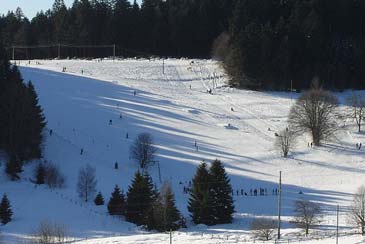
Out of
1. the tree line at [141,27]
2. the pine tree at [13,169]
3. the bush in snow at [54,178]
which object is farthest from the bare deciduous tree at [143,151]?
the tree line at [141,27]

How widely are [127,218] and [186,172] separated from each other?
11815mm

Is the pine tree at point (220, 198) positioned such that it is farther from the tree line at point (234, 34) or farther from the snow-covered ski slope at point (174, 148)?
the tree line at point (234, 34)

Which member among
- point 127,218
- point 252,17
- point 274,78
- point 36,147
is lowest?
point 127,218

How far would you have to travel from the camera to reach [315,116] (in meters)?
64.2

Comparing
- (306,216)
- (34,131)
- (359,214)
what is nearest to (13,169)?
(34,131)

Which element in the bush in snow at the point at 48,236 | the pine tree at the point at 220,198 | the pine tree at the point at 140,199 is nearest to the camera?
the bush in snow at the point at 48,236

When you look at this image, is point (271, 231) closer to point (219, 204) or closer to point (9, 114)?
point (219, 204)

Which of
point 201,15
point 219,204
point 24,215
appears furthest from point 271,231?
point 201,15

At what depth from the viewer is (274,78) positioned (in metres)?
88.1

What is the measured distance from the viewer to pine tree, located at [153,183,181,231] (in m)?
41.4

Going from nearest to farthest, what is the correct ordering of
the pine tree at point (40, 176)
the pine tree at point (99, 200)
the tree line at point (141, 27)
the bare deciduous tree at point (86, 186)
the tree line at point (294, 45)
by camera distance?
the pine tree at point (99, 200)
the bare deciduous tree at point (86, 186)
the pine tree at point (40, 176)
the tree line at point (294, 45)
the tree line at point (141, 27)

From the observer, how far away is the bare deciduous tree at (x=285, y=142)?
60.7 m

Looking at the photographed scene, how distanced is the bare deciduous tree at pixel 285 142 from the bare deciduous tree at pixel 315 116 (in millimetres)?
1854

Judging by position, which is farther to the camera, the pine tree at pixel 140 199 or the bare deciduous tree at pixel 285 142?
the bare deciduous tree at pixel 285 142
